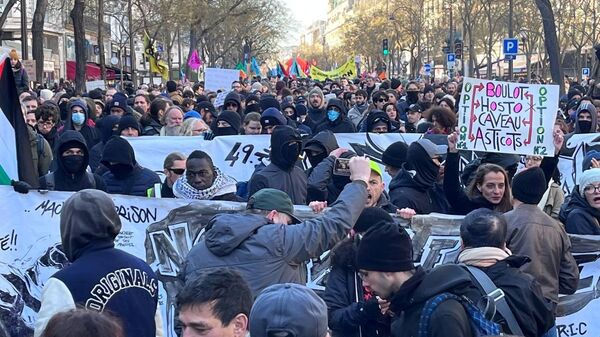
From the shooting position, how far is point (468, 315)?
393 cm

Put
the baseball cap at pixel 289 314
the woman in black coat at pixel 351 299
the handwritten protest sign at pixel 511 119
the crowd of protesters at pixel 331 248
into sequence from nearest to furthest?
the baseball cap at pixel 289 314, the crowd of protesters at pixel 331 248, the woman in black coat at pixel 351 299, the handwritten protest sign at pixel 511 119

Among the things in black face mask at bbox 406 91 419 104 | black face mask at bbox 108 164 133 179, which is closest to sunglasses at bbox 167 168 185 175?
black face mask at bbox 108 164 133 179

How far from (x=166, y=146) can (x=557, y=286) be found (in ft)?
20.9

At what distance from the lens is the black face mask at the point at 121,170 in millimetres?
7771

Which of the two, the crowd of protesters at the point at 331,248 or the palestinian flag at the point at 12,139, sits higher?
the palestinian flag at the point at 12,139

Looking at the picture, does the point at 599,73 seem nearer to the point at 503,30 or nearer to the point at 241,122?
the point at 241,122

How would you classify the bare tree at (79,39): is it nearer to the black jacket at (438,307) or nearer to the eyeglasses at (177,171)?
the eyeglasses at (177,171)

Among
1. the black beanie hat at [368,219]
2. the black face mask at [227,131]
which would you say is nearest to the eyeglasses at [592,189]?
the black beanie hat at [368,219]

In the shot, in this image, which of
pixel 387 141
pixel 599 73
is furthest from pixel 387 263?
pixel 599 73

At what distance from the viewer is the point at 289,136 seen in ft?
23.8

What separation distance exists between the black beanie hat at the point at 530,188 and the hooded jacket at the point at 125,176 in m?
3.16

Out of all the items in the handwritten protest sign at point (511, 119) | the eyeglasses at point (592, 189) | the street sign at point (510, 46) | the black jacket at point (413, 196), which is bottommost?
the black jacket at point (413, 196)

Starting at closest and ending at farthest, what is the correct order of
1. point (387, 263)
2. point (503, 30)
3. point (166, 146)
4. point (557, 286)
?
point (387, 263) < point (557, 286) < point (166, 146) < point (503, 30)

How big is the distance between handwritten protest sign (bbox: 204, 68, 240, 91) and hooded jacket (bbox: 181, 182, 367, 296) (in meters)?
15.9
